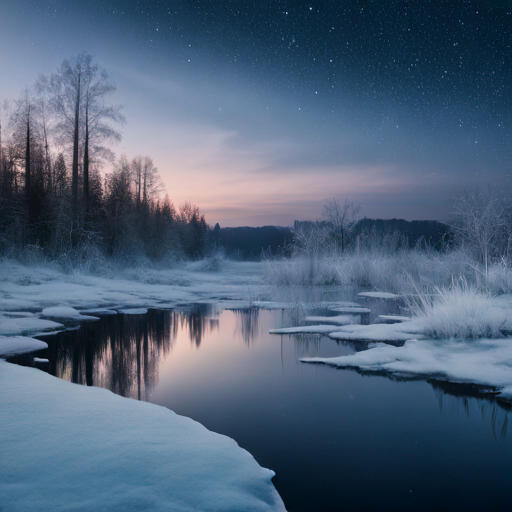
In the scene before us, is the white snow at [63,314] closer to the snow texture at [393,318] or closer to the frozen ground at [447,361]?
the frozen ground at [447,361]

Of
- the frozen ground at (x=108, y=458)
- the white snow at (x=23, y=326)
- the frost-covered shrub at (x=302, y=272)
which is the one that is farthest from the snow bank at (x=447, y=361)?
the frost-covered shrub at (x=302, y=272)

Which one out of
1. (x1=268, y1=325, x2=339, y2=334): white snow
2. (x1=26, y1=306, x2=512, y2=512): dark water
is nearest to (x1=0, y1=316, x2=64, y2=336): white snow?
(x1=26, y1=306, x2=512, y2=512): dark water

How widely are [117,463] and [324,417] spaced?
1.54 m

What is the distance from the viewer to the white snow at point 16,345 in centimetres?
400

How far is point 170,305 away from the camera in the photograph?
8.88 meters

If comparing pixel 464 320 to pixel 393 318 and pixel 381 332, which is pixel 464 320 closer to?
pixel 381 332

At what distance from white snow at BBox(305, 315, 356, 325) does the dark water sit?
136cm

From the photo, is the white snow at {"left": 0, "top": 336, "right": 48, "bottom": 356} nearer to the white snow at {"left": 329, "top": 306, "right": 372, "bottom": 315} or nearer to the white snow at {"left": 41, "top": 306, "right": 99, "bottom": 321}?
the white snow at {"left": 41, "top": 306, "right": 99, "bottom": 321}

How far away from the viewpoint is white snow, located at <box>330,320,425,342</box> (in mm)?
5012

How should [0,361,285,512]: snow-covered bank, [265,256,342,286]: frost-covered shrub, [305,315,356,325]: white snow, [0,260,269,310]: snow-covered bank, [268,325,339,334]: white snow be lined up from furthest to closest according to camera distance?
[265,256,342,286]: frost-covered shrub → [0,260,269,310]: snow-covered bank → [305,315,356,325]: white snow → [268,325,339,334]: white snow → [0,361,285,512]: snow-covered bank

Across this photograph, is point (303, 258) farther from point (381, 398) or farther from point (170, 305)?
point (381, 398)

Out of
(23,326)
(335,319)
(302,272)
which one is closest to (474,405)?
(335,319)

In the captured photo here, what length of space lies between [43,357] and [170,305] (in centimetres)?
481

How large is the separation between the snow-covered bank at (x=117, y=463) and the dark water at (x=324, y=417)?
296 mm
